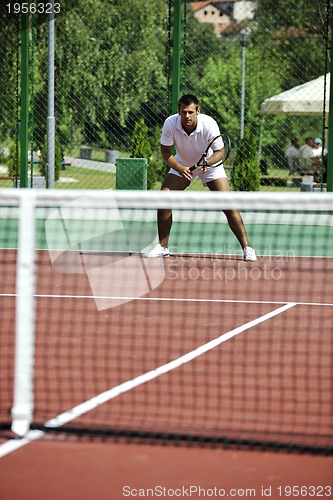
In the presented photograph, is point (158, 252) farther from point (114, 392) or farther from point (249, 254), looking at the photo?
point (114, 392)

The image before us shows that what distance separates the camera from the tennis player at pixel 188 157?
9562 millimetres

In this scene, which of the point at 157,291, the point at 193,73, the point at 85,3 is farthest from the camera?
the point at 193,73

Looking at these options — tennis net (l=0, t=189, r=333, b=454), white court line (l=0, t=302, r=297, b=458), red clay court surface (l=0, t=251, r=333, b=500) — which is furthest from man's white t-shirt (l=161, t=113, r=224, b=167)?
white court line (l=0, t=302, r=297, b=458)

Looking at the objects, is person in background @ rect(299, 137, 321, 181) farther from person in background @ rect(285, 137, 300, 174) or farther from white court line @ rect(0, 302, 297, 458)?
white court line @ rect(0, 302, 297, 458)

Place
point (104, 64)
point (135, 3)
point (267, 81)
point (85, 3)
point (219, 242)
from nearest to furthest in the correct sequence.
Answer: point (219, 242), point (85, 3), point (104, 64), point (135, 3), point (267, 81)

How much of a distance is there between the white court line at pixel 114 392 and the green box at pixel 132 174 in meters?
7.91

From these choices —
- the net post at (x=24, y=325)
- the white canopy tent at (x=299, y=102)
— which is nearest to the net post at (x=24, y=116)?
the white canopy tent at (x=299, y=102)

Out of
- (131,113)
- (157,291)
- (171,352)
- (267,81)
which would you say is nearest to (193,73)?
(267,81)

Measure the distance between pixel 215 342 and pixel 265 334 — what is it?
0.48 meters

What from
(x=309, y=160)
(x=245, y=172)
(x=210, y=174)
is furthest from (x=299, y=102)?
(x=210, y=174)

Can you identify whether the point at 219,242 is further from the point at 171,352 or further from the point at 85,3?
the point at 85,3

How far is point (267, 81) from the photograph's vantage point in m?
36.0

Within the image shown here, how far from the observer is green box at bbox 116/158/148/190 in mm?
14297

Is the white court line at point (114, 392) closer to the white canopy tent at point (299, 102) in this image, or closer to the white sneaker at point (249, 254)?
the white sneaker at point (249, 254)
